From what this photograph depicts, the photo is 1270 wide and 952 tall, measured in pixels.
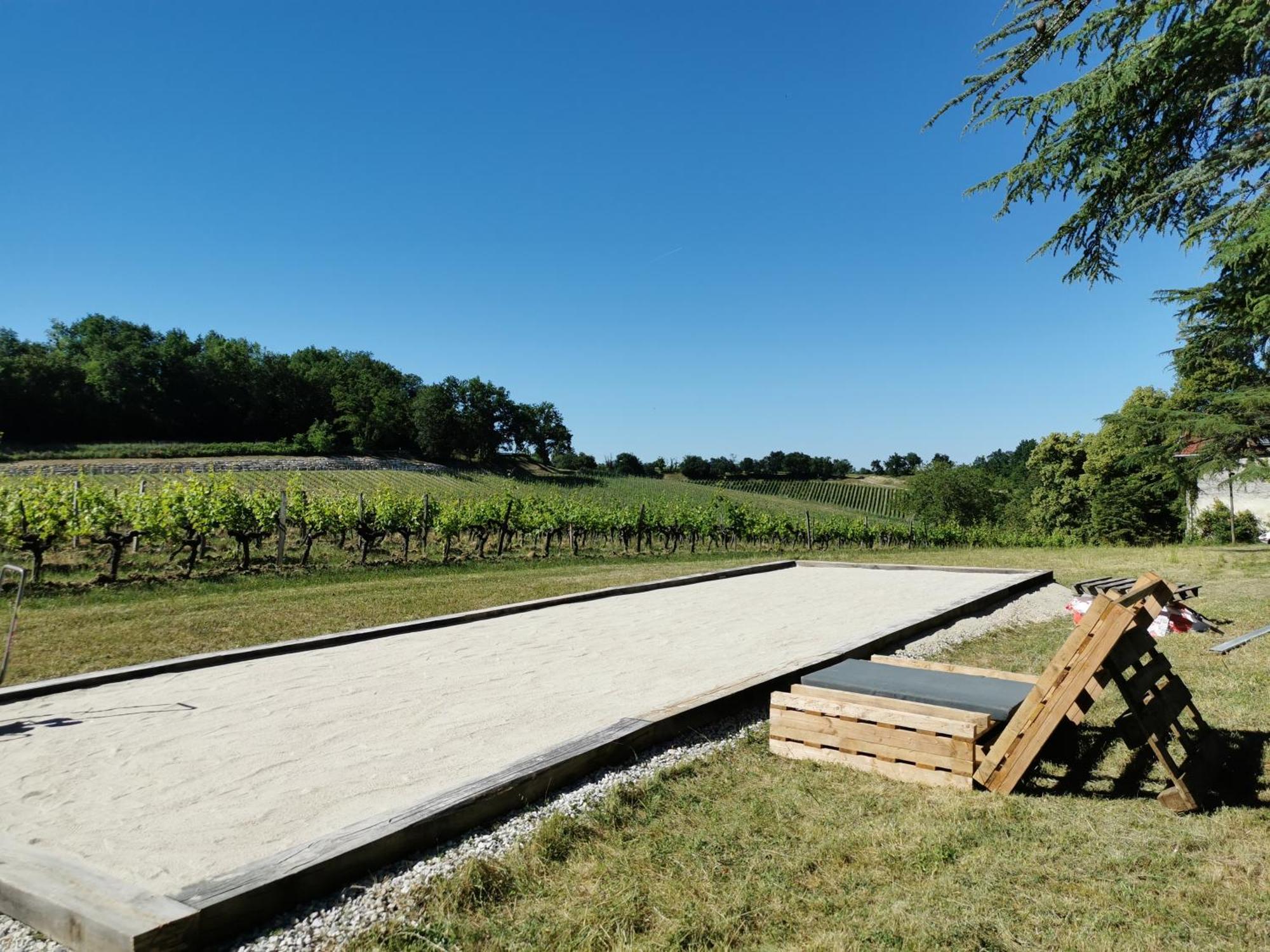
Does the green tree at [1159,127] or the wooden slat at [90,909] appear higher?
the green tree at [1159,127]

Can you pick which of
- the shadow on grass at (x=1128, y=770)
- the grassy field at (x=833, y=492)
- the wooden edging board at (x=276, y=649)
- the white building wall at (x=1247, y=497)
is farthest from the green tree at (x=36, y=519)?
the grassy field at (x=833, y=492)

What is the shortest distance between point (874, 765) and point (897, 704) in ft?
1.14

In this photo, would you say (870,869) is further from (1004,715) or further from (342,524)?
(342,524)

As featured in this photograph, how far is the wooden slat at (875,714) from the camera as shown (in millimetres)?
3523

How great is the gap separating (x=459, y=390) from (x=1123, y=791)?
70.8 m

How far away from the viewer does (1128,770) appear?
375 cm

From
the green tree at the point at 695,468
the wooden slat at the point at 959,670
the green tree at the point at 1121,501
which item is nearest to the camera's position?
the wooden slat at the point at 959,670

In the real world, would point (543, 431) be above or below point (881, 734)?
above

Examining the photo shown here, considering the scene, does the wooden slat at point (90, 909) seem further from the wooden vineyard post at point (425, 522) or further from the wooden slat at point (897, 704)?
the wooden vineyard post at point (425, 522)

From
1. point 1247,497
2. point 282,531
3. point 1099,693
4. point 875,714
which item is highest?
point 1247,497

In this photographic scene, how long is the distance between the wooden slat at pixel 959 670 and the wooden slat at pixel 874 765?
3.81 ft

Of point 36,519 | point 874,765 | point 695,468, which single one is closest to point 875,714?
point 874,765

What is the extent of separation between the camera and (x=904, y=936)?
7.34 ft

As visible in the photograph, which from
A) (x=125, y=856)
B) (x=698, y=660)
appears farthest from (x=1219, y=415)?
(x=125, y=856)
